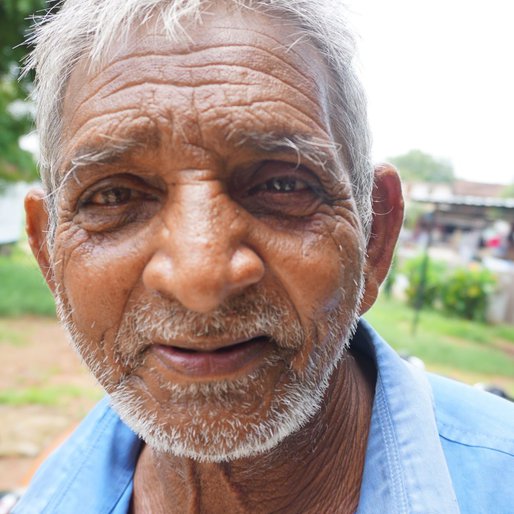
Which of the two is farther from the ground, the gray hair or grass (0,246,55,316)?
the gray hair

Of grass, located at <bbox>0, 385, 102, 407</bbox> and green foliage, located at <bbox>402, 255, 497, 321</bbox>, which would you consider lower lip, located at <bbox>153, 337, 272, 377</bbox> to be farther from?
green foliage, located at <bbox>402, 255, 497, 321</bbox>

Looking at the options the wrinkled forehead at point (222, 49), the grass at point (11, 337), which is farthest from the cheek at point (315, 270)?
the grass at point (11, 337)

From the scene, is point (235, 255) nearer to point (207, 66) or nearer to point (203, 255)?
point (203, 255)

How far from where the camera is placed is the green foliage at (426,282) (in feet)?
44.2

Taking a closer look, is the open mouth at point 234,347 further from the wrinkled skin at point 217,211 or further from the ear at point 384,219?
the ear at point 384,219

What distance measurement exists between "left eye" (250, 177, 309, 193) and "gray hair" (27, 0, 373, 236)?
20 centimetres

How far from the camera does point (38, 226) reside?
1.81m

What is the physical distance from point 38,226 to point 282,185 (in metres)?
0.98

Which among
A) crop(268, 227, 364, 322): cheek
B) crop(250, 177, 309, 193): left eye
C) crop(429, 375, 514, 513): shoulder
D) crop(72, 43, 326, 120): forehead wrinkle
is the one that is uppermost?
crop(72, 43, 326, 120): forehead wrinkle

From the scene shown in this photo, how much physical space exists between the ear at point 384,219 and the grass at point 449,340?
6647mm

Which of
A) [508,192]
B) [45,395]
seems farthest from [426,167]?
[45,395]

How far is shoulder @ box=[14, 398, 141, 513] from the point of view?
68.5 inches

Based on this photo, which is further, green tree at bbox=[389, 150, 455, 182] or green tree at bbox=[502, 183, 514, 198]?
green tree at bbox=[502, 183, 514, 198]

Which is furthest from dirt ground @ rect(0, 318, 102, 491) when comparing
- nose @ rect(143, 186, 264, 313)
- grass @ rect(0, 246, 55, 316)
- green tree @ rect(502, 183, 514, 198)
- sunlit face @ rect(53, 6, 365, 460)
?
green tree @ rect(502, 183, 514, 198)
